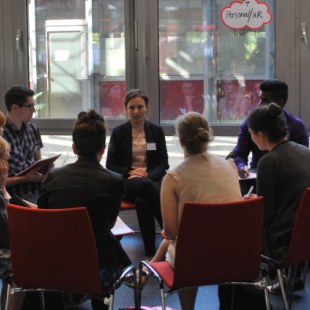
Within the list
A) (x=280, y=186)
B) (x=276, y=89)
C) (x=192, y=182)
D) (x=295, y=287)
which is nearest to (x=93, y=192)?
(x=192, y=182)

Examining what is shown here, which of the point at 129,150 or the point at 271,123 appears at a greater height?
the point at 271,123

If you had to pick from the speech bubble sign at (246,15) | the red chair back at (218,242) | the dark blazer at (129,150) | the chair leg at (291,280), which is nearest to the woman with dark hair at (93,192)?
the red chair back at (218,242)

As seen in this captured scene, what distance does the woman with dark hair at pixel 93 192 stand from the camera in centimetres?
249

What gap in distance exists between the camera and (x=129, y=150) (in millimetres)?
4395

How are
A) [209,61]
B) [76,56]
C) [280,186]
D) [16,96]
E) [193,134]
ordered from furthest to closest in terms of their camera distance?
1. [76,56]
2. [209,61]
3. [16,96]
4. [280,186]
5. [193,134]

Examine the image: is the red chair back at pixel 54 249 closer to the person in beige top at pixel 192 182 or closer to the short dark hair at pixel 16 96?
the person in beige top at pixel 192 182

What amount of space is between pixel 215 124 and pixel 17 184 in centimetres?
192

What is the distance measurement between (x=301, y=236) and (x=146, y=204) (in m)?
1.66

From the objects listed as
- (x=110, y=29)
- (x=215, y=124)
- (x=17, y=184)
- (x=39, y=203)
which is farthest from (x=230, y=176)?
(x=110, y=29)

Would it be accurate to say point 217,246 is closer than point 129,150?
Yes

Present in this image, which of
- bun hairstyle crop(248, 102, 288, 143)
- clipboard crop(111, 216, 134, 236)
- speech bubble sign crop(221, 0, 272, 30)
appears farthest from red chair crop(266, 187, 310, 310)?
speech bubble sign crop(221, 0, 272, 30)

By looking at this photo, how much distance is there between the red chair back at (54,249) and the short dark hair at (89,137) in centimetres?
42

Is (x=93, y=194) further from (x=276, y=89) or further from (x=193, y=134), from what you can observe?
(x=276, y=89)

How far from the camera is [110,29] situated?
4.96 m
